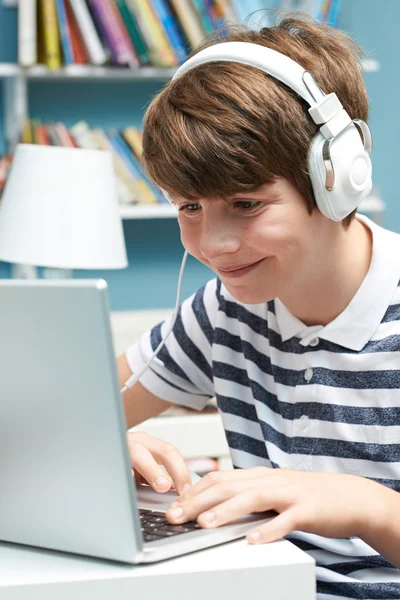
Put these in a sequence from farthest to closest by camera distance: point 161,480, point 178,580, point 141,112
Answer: point 141,112
point 161,480
point 178,580

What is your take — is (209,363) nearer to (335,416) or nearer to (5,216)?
(335,416)

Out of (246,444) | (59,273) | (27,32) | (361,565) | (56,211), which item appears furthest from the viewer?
(27,32)

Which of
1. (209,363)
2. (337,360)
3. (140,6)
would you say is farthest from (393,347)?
(140,6)

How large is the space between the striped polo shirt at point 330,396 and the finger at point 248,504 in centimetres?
28

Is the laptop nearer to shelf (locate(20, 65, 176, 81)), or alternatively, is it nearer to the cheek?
the cheek

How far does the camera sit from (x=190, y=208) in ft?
3.07

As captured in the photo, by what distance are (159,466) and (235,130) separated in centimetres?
34

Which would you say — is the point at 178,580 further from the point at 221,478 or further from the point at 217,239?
the point at 217,239

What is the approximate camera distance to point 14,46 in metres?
2.54

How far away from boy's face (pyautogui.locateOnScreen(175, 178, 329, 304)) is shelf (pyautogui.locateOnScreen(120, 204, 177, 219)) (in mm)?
1506

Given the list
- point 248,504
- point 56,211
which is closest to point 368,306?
point 248,504

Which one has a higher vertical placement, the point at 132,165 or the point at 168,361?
the point at 132,165

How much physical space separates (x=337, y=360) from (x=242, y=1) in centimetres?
170

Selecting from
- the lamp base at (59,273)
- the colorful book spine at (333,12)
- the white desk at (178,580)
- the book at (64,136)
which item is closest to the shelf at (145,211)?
the book at (64,136)
